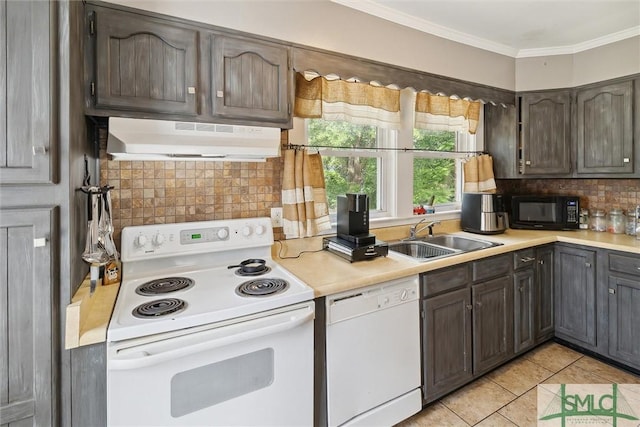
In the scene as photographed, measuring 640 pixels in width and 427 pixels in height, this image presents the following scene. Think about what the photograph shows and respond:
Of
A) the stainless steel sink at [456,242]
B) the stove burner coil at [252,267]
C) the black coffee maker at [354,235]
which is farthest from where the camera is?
the stainless steel sink at [456,242]

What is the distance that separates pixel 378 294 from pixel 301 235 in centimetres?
63

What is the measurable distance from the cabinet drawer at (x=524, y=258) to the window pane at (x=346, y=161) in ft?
3.53

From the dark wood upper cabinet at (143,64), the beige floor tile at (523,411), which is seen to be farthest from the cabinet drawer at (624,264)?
the dark wood upper cabinet at (143,64)

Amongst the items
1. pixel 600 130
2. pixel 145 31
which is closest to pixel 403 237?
pixel 600 130

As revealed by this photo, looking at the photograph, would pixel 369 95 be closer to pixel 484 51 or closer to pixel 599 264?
pixel 484 51

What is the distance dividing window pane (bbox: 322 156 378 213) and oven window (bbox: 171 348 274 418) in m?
Result: 1.28

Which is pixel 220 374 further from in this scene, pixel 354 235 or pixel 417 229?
pixel 417 229

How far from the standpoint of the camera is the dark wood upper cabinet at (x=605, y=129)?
2426 millimetres

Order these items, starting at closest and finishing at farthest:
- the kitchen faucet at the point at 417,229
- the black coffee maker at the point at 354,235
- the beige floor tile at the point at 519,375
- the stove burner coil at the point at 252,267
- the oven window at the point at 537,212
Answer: the stove burner coil at the point at 252,267 < the black coffee maker at the point at 354,235 < the beige floor tile at the point at 519,375 < the kitchen faucet at the point at 417,229 < the oven window at the point at 537,212

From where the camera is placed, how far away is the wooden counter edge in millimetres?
1045

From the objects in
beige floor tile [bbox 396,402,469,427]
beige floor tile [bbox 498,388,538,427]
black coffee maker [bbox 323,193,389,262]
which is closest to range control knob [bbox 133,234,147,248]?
black coffee maker [bbox 323,193,389,262]

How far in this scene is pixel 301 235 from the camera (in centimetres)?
202

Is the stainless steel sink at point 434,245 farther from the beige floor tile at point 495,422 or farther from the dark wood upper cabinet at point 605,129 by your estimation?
the dark wood upper cabinet at point 605,129

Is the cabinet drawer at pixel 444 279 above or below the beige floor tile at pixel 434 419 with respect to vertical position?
above
